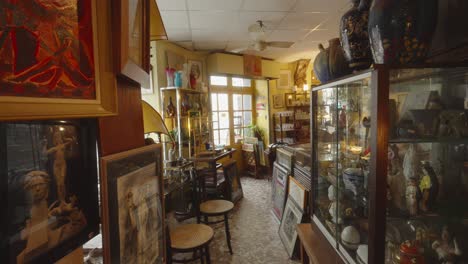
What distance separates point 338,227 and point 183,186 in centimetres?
215

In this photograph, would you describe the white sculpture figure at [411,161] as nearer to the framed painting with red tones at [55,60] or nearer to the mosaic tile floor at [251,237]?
the framed painting with red tones at [55,60]

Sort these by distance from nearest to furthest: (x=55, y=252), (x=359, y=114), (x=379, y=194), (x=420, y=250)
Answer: (x=55, y=252) < (x=379, y=194) < (x=420, y=250) < (x=359, y=114)

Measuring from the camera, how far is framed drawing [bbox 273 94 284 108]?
5.73 meters

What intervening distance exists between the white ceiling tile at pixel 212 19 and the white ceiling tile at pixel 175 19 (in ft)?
0.30

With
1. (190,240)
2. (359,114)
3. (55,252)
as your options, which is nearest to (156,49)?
(190,240)

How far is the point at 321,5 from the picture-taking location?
2.83 meters

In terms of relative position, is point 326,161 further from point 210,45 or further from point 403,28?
point 210,45

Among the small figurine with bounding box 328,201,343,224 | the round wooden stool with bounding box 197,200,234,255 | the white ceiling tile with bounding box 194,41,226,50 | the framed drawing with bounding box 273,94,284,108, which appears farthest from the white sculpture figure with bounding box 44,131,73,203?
the framed drawing with bounding box 273,94,284,108

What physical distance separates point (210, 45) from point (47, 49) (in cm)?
399

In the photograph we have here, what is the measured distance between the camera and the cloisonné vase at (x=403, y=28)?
0.81 meters

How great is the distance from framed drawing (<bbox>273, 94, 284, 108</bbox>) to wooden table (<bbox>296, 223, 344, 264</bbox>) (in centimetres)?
431

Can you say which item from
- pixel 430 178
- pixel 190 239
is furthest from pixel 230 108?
pixel 430 178

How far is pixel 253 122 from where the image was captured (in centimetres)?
596

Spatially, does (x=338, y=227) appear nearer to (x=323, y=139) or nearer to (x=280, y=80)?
(x=323, y=139)
